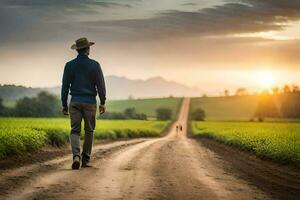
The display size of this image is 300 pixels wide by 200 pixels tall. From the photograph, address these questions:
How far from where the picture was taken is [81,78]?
12.3 meters

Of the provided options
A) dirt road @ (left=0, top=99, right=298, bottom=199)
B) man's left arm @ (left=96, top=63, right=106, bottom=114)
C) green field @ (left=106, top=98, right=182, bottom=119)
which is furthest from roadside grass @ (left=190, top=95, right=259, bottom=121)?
dirt road @ (left=0, top=99, right=298, bottom=199)

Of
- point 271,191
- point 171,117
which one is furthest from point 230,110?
point 271,191

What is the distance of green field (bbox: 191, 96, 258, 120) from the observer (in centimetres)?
15375

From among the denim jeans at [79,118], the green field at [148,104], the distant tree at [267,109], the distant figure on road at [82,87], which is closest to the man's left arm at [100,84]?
the distant figure on road at [82,87]

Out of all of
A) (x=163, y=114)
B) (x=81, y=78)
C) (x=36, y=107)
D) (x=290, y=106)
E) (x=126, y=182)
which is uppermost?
(x=290, y=106)

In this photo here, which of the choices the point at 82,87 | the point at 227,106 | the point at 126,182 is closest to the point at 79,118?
the point at 82,87

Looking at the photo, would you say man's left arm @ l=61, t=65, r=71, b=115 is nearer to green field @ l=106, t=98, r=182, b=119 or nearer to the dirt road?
the dirt road

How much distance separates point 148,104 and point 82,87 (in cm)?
16097

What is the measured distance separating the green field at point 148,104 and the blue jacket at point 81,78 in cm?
13756

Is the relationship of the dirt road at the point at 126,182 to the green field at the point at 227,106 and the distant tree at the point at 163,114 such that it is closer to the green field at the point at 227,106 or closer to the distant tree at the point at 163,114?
the distant tree at the point at 163,114

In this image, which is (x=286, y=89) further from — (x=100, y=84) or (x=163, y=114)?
(x=100, y=84)

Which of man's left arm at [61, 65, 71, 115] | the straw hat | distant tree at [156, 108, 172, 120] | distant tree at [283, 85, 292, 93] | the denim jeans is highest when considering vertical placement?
distant tree at [283, 85, 292, 93]

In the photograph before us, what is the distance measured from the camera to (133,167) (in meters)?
11.9

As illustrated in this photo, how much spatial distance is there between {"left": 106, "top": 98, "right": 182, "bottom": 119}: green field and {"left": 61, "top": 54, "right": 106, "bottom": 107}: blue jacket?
13756cm
